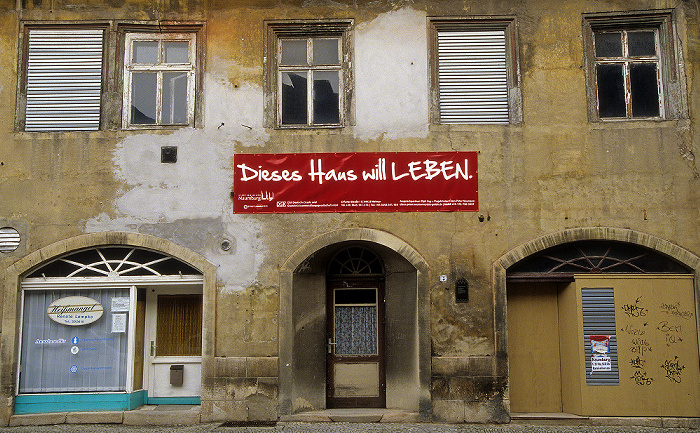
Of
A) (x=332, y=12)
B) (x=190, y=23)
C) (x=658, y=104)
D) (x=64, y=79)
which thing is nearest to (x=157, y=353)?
(x=64, y=79)

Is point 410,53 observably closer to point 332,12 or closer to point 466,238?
point 332,12

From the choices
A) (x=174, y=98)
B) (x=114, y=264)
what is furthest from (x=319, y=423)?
(x=174, y=98)

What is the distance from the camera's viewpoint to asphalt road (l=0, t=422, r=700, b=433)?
9367 millimetres

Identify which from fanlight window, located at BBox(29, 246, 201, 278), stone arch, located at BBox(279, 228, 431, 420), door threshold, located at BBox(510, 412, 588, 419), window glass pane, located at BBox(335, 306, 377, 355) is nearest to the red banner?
stone arch, located at BBox(279, 228, 431, 420)

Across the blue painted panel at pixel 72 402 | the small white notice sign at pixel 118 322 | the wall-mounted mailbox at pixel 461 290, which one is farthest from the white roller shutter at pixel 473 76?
the blue painted panel at pixel 72 402

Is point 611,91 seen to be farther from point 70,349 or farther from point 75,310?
point 70,349

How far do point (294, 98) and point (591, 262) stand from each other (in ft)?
17.7

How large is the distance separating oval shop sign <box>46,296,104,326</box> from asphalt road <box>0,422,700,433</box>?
1.58 meters

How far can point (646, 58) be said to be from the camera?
10.7 m

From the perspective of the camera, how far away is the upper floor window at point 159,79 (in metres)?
10.8

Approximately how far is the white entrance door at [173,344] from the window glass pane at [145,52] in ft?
12.4

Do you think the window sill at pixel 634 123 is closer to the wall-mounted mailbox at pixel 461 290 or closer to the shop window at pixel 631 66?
the shop window at pixel 631 66

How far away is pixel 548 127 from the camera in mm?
10383

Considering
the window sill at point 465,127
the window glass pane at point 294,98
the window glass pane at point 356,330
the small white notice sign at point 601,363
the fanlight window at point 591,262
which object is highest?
the window glass pane at point 294,98
